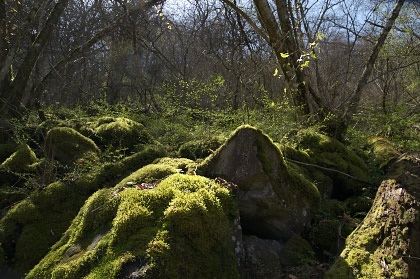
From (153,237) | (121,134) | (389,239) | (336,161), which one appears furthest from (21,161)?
(336,161)

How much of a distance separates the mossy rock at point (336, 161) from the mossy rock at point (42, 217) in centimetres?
381

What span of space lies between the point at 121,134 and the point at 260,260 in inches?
191

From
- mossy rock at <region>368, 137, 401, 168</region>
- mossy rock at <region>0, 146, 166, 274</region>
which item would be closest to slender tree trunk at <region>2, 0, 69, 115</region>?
mossy rock at <region>0, 146, 166, 274</region>

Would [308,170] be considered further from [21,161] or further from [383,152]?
[21,161]

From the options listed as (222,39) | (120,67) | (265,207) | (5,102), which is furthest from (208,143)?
(120,67)

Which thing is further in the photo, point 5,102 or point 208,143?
point 5,102

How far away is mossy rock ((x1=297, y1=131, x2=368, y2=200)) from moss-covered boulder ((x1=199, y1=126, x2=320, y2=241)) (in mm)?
1810

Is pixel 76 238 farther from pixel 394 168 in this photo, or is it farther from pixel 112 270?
pixel 394 168

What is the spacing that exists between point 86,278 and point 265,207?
224 centimetres

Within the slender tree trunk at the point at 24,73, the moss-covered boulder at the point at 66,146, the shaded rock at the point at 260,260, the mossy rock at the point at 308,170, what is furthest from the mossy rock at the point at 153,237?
the slender tree trunk at the point at 24,73

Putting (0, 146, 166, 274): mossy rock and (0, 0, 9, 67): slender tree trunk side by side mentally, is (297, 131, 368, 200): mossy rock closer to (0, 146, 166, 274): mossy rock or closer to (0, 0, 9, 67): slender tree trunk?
(0, 146, 166, 274): mossy rock

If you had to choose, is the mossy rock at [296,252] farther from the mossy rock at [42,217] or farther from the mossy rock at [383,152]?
Result: the mossy rock at [383,152]

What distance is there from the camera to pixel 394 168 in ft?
13.0

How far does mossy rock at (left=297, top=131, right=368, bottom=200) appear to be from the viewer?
5.44 metres
